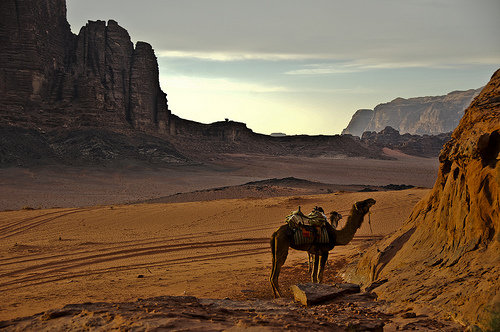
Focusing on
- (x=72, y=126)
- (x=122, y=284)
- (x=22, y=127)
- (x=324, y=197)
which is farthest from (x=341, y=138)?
(x=122, y=284)

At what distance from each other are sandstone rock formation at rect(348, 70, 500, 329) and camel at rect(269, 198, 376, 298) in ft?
3.18

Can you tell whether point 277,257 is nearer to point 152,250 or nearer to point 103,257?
point 103,257

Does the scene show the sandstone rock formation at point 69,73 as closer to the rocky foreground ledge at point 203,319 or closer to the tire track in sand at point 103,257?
the tire track in sand at point 103,257

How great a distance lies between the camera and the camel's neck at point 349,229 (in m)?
9.31

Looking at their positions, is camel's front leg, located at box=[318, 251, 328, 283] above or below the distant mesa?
below

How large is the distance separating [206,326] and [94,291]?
18.4 ft

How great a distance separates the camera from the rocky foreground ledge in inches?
189

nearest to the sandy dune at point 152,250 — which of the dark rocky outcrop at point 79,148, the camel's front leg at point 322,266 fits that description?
the camel's front leg at point 322,266

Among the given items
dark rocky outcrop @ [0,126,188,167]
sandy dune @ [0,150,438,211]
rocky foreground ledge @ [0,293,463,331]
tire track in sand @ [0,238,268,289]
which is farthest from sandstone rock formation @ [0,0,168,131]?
rocky foreground ledge @ [0,293,463,331]

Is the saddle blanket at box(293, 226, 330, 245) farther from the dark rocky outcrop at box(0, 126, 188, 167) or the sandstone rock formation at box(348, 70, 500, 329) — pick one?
the dark rocky outcrop at box(0, 126, 188, 167)

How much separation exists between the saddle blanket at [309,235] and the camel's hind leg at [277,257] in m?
0.20

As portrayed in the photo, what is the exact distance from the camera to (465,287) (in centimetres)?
591

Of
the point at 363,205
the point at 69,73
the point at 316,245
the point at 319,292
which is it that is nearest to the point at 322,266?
the point at 316,245

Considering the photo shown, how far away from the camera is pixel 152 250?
1530 cm
